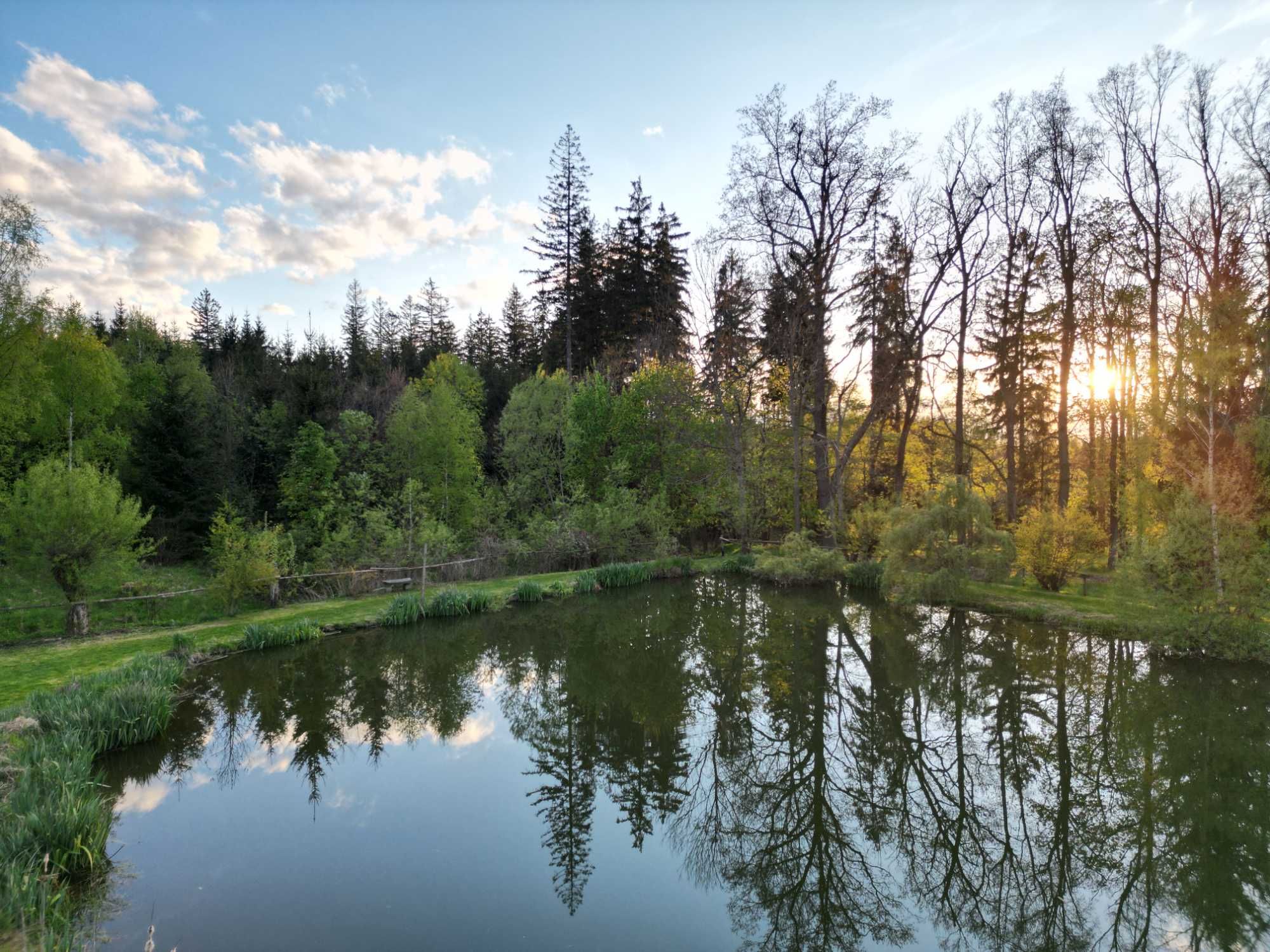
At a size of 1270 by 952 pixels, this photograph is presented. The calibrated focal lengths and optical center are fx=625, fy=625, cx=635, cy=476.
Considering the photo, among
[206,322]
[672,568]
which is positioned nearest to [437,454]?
[672,568]

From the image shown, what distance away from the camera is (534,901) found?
17.5ft

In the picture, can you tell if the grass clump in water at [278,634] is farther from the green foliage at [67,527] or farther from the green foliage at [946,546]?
the green foliage at [946,546]

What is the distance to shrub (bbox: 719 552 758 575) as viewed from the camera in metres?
22.6

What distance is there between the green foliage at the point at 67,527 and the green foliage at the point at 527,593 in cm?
837

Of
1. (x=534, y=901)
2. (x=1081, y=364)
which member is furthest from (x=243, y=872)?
(x=1081, y=364)

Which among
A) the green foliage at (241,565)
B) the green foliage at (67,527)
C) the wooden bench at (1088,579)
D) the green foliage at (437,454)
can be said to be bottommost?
the wooden bench at (1088,579)

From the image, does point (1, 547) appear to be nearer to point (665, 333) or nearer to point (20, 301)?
point (20, 301)

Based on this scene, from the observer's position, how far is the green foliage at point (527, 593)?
55.8ft

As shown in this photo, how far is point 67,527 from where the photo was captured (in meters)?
11.9

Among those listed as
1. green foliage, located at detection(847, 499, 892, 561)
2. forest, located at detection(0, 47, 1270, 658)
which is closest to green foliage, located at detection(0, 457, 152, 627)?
forest, located at detection(0, 47, 1270, 658)

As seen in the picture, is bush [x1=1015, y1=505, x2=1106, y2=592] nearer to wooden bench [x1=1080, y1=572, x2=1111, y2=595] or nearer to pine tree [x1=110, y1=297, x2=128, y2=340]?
wooden bench [x1=1080, y1=572, x2=1111, y2=595]

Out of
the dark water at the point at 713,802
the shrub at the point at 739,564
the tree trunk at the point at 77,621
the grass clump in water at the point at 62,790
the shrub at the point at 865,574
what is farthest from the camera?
the shrub at the point at 739,564

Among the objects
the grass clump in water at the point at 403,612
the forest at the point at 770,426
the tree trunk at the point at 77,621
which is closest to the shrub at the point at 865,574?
the forest at the point at 770,426

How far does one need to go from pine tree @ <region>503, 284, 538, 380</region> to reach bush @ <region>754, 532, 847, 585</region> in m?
20.1
